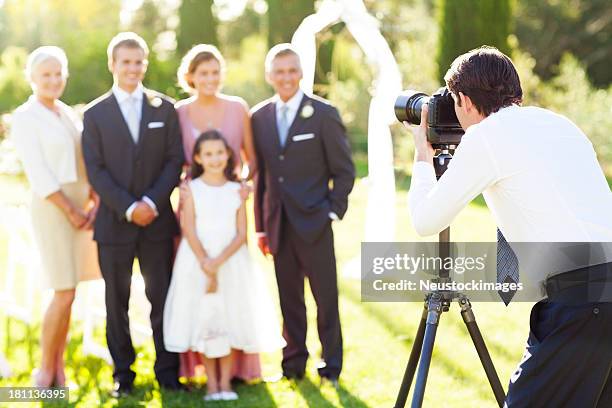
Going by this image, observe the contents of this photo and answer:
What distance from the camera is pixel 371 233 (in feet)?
24.7

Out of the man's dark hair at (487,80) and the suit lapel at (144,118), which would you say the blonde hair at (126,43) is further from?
the man's dark hair at (487,80)

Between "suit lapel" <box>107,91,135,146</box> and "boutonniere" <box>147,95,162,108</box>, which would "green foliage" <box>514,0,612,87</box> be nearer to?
"boutonniere" <box>147,95,162,108</box>

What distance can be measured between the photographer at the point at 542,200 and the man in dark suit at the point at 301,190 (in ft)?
7.66

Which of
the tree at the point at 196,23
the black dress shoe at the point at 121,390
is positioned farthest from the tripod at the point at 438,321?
the tree at the point at 196,23

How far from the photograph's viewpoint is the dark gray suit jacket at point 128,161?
4.81 meters

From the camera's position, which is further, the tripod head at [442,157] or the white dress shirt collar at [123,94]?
the white dress shirt collar at [123,94]

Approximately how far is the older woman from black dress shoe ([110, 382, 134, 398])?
1.32 ft

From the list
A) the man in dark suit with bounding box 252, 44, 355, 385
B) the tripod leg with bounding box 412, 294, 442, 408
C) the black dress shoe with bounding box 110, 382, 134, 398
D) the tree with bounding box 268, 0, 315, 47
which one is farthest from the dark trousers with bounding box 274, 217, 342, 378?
the tree with bounding box 268, 0, 315, 47

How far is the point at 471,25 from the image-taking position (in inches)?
608

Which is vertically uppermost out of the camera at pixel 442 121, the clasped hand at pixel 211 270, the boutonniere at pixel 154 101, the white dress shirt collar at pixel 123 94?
the white dress shirt collar at pixel 123 94

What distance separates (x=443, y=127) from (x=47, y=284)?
2.88m

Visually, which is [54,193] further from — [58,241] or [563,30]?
[563,30]

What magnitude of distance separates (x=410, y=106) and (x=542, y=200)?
0.86 m

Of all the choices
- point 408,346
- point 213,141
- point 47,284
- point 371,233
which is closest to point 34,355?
point 47,284
